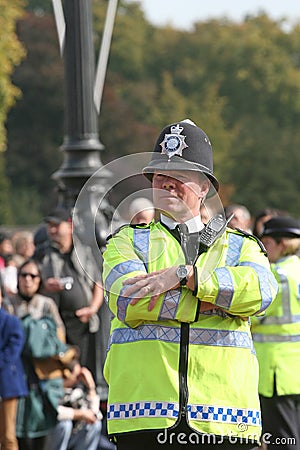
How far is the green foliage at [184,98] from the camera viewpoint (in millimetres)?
60375

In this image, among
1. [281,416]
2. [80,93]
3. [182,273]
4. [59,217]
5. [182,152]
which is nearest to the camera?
[182,273]

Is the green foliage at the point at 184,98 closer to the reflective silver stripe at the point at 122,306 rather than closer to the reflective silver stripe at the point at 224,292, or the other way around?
the reflective silver stripe at the point at 122,306

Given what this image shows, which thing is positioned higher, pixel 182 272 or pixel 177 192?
pixel 177 192

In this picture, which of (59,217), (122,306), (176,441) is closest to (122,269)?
(122,306)

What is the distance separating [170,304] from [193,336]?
0.53ft

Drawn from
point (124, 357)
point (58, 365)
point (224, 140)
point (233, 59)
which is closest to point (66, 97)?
point (58, 365)

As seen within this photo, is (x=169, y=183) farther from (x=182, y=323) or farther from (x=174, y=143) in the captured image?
(x=182, y=323)

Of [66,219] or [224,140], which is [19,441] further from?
[224,140]

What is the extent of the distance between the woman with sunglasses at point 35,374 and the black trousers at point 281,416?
2.22 meters

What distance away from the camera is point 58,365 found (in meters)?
9.62

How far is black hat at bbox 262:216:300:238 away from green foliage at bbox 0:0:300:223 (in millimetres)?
48484

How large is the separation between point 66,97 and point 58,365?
213 centimetres

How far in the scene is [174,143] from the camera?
16.2ft

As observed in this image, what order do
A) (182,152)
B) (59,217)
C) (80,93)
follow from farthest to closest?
(59,217)
(80,93)
(182,152)
